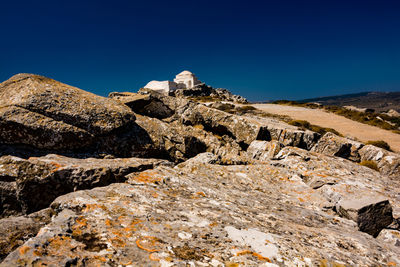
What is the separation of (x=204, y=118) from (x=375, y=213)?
890 cm

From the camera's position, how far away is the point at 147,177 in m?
4.96

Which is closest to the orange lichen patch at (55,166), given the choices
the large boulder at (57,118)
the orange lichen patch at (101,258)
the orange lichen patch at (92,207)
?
the large boulder at (57,118)

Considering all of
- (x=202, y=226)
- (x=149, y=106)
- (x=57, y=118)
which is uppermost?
(x=149, y=106)

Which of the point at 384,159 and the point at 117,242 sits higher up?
the point at 117,242

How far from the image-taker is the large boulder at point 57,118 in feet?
19.5

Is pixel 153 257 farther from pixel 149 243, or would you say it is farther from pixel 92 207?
pixel 92 207

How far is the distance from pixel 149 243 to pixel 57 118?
19.7ft

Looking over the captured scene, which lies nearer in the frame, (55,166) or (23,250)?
(23,250)

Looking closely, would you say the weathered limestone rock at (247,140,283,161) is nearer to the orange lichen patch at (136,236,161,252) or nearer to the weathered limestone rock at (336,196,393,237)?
the weathered limestone rock at (336,196,393,237)

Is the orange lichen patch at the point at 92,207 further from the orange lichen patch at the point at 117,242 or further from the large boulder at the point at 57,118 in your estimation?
the large boulder at the point at 57,118

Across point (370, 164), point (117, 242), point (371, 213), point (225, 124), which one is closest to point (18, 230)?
point (117, 242)

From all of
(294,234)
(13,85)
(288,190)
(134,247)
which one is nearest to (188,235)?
(134,247)

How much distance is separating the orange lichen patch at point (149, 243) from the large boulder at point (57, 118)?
17.1 ft

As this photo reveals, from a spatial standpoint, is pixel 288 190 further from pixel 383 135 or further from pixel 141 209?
pixel 383 135
